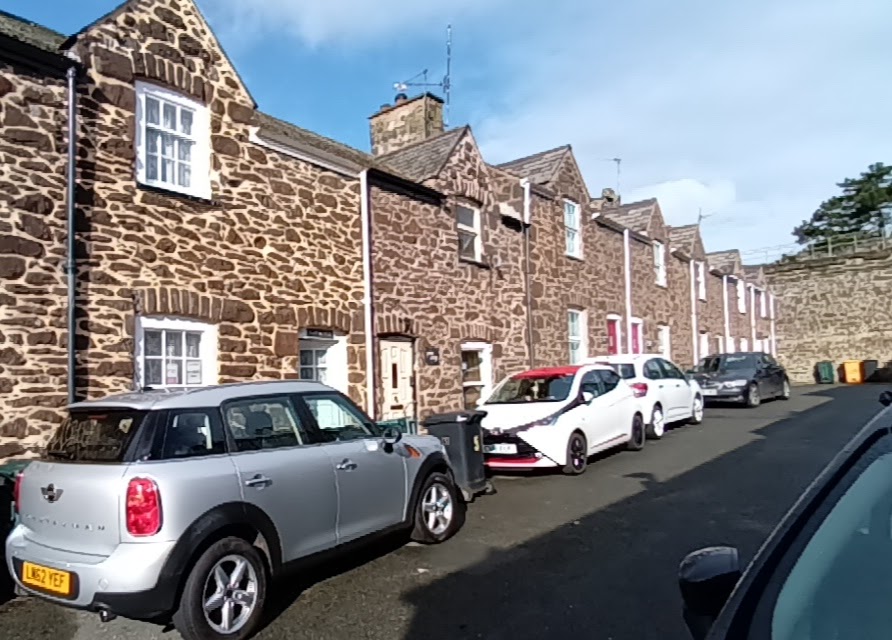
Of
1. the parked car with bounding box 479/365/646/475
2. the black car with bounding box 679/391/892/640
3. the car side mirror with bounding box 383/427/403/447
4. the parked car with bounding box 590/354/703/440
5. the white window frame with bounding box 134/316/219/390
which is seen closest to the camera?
the black car with bounding box 679/391/892/640

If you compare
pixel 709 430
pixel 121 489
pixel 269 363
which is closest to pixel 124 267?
pixel 269 363

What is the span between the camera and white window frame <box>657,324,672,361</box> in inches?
976

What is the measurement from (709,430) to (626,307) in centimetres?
734

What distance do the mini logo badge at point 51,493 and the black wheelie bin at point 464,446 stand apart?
4.79m

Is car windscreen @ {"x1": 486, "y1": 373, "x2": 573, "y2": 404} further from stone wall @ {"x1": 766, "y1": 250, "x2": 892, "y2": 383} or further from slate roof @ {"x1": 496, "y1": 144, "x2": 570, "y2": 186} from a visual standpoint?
stone wall @ {"x1": 766, "y1": 250, "x2": 892, "y2": 383}

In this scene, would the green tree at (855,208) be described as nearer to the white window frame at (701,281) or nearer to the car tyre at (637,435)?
the white window frame at (701,281)

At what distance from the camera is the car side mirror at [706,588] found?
2.26 metres

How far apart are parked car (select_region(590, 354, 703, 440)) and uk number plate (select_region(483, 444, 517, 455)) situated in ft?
11.4

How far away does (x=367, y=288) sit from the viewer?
463 inches

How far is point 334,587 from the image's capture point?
5711 mm

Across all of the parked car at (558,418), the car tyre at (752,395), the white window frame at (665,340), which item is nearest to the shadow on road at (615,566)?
the parked car at (558,418)

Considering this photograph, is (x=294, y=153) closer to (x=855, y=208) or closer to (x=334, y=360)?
(x=334, y=360)

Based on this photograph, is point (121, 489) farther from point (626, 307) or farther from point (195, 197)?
point (626, 307)

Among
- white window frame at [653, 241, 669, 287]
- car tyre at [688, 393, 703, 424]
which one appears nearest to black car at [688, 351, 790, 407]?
white window frame at [653, 241, 669, 287]
